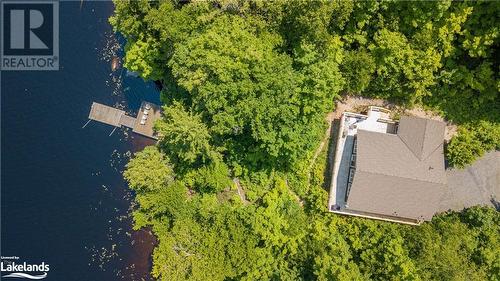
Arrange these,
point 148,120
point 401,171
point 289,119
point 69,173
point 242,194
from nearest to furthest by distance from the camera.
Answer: point 289,119 → point 401,171 → point 242,194 → point 148,120 → point 69,173

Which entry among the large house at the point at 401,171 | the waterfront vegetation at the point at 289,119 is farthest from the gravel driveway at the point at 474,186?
the large house at the point at 401,171

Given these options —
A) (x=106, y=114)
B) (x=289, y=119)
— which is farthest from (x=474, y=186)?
(x=106, y=114)

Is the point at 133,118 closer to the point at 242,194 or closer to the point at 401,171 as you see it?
the point at 242,194

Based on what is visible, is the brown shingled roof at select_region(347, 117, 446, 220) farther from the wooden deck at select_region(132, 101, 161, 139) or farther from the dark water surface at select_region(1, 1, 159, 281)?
the dark water surface at select_region(1, 1, 159, 281)

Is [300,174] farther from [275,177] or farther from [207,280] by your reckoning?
[207,280]

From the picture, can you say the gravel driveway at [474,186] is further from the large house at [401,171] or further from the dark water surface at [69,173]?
the dark water surface at [69,173]

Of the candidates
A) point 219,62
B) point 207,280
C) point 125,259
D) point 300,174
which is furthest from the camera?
point 125,259

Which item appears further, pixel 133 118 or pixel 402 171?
pixel 133 118

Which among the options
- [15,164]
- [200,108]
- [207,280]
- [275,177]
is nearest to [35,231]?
[15,164]
